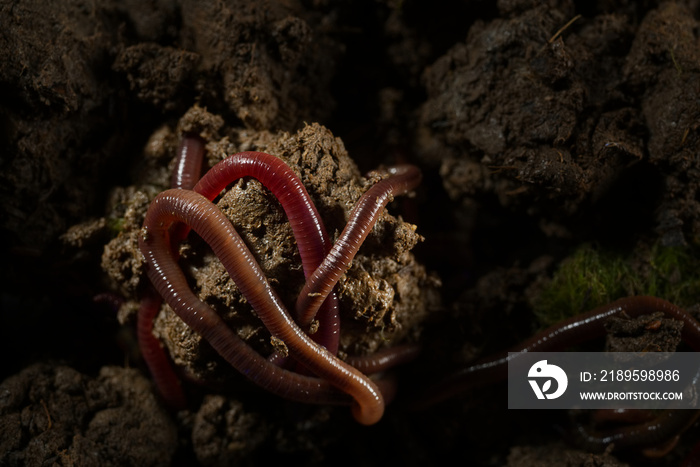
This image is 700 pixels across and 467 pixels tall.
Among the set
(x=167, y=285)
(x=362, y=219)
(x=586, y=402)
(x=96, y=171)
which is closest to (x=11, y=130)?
(x=96, y=171)

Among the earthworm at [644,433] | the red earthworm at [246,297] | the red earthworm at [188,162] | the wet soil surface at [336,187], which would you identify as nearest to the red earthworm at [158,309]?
the red earthworm at [188,162]

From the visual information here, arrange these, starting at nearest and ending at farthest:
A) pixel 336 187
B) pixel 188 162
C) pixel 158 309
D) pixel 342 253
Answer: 1. pixel 342 253
2. pixel 336 187
3. pixel 188 162
4. pixel 158 309

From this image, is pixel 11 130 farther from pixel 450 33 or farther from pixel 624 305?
pixel 624 305

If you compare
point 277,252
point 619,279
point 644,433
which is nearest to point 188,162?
point 277,252

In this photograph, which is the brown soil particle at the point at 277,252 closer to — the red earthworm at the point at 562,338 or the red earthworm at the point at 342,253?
the red earthworm at the point at 342,253

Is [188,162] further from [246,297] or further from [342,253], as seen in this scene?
[342,253]

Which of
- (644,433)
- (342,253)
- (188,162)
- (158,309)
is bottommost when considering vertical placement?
(644,433)
